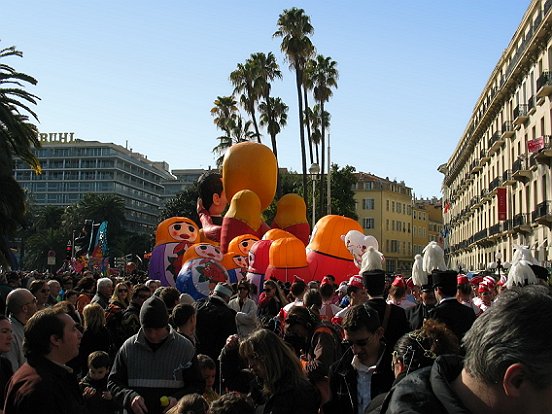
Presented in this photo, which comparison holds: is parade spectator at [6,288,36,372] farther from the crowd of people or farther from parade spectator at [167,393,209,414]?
parade spectator at [167,393,209,414]

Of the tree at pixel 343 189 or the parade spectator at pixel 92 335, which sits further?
the tree at pixel 343 189

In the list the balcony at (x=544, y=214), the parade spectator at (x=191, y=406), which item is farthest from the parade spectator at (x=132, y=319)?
the balcony at (x=544, y=214)

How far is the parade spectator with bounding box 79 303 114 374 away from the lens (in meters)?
7.00

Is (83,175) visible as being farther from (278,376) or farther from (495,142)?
(278,376)

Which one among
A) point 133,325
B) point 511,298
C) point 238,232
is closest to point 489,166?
point 238,232

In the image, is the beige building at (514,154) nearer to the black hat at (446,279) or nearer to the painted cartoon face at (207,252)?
the painted cartoon face at (207,252)

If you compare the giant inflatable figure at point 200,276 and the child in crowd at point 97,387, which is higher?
the giant inflatable figure at point 200,276

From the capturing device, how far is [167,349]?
5.24m

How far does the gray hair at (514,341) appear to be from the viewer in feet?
5.75

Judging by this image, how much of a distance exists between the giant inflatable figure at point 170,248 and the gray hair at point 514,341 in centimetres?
2051

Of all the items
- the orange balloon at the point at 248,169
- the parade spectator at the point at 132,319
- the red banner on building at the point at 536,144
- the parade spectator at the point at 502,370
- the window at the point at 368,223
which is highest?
the window at the point at 368,223

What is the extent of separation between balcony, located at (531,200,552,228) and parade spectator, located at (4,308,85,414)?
3131 cm

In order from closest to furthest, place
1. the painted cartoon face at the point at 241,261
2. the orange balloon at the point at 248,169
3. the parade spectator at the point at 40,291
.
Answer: the parade spectator at the point at 40,291
the painted cartoon face at the point at 241,261
the orange balloon at the point at 248,169

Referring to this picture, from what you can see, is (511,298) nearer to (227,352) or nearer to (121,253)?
(227,352)
